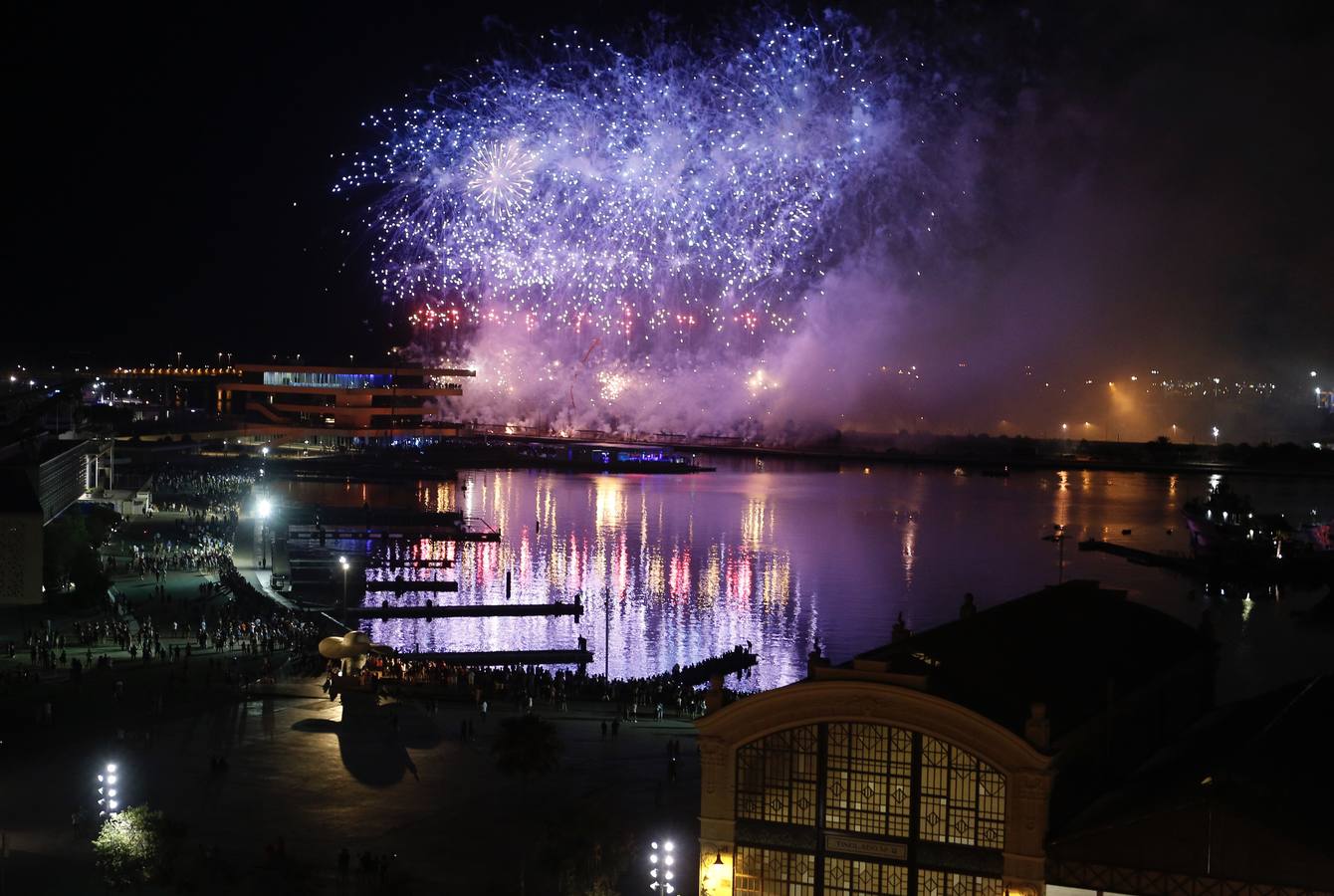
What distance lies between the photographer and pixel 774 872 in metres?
10.3

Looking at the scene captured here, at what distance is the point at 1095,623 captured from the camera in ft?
46.1

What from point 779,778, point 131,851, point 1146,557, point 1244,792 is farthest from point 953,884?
point 1146,557

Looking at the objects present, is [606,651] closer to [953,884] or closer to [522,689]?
[522,689]

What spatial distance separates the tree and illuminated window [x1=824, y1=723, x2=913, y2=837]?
596cm

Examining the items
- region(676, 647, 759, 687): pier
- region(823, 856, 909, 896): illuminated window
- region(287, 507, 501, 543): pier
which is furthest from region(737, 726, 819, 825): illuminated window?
region(287, 507, 501, 543): pier

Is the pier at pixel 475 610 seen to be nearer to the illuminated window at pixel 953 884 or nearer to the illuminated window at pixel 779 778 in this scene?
the illuminated window at pixel 779 778

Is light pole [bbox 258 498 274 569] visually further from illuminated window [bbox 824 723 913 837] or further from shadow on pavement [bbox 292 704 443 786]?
illuminated window [bbox 824 723 913 837]

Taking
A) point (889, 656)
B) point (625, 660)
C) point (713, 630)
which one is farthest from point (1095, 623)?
point (713, 630)

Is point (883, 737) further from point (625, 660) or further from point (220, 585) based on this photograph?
point (220, 585)

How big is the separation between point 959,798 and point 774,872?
4.81 feet

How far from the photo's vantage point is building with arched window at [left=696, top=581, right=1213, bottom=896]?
32.2 feet

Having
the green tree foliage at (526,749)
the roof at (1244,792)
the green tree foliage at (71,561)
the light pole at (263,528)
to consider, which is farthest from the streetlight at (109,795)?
the light pole at (263,528)

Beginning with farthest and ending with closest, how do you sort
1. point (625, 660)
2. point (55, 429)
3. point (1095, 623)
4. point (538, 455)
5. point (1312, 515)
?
point (538, 455), point (1312, 515), point (55, 429), point (625, 660), point (1095, 623)

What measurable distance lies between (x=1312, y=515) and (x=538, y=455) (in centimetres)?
4822
